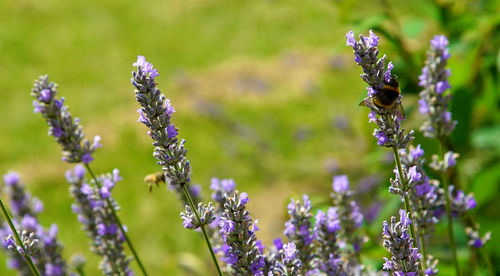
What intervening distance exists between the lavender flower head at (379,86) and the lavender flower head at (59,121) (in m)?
1.03

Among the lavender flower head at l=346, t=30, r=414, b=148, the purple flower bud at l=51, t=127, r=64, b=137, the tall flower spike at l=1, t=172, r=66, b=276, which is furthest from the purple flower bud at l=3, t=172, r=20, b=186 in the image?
the lavender flower head at l=346, t=30, r=414, b=148

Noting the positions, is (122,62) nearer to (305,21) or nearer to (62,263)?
(305,21)

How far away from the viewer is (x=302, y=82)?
1158 centimetres

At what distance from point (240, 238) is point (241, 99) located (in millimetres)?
10011

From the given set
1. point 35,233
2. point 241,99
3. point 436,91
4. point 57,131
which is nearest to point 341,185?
point 436,91

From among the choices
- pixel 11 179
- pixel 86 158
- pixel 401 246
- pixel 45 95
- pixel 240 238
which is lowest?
pixel 401 246

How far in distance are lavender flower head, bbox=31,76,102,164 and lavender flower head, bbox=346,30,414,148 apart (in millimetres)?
1026

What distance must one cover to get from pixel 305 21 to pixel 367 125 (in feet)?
44.8

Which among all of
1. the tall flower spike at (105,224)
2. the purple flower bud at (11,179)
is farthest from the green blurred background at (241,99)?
the purple flower bud at (11,179)

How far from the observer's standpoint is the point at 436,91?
1.65m

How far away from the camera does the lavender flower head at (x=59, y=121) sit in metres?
1.75

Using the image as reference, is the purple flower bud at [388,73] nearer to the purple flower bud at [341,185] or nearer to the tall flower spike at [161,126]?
the tall flower spike at [161,126]

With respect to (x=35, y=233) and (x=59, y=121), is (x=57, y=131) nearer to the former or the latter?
(x=59, y=121)

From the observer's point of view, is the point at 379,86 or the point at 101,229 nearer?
the point at 379,86
